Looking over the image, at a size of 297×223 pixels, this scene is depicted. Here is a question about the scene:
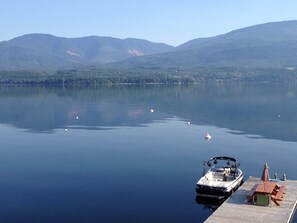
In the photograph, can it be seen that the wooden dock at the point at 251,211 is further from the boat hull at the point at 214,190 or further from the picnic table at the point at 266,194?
the boat hull at the point at 214,190

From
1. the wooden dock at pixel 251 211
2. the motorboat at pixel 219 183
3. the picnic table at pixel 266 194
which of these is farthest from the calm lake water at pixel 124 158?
the picnic table at pixel 266 194

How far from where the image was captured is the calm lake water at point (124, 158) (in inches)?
1575

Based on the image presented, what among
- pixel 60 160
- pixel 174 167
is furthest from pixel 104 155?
pixel 174 167

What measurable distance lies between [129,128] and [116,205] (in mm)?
49050

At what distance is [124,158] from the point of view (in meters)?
60.0

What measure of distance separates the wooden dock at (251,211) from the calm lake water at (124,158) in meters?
2.93

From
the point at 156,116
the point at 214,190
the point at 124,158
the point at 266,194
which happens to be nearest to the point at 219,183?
the point at 214,190

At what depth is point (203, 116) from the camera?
359 ft

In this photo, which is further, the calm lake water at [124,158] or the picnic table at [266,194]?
the calm lake water at [124,158]

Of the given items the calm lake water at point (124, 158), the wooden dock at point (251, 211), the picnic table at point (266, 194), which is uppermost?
the picnic table at point (266, 194)

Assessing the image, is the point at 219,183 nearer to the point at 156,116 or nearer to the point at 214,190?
the point at 214,190

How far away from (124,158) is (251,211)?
27191 millimetres

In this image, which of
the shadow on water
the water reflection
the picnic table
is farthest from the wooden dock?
the water reflection

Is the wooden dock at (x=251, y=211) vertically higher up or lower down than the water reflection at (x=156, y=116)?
higher up
